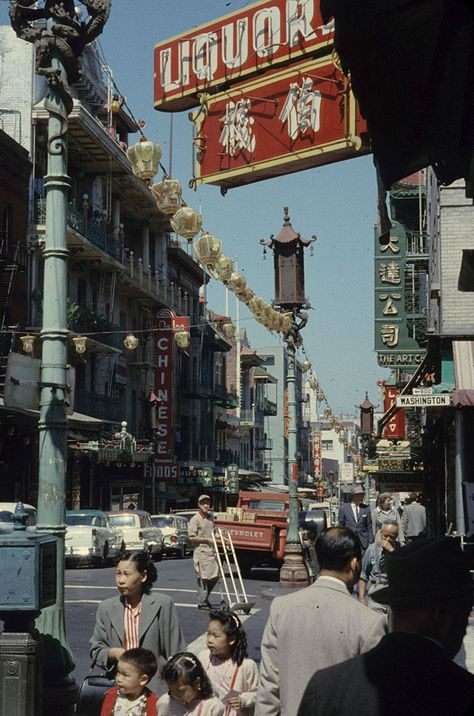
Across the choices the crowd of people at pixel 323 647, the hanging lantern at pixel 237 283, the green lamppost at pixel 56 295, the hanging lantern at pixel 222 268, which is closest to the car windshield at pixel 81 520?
the hanging lantern at pixel 237 283

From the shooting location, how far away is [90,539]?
2958 centimetres

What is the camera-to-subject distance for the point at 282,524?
2492 centimetres

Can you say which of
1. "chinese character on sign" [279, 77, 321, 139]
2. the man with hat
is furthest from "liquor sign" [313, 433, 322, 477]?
"chinese character on sign" [279, 77, 321, 139]

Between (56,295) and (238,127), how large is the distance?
6.19 feet

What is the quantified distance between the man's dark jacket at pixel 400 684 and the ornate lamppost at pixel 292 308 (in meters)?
15.9

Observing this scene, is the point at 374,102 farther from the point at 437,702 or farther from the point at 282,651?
the point at 437,702

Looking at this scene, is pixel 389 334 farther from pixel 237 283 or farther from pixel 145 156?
pixel 145 156

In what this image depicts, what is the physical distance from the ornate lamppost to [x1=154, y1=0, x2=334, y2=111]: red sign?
10.7 metres

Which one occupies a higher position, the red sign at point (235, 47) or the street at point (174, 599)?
the red sign at point (235, 47)

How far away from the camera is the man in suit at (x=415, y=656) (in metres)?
2.81

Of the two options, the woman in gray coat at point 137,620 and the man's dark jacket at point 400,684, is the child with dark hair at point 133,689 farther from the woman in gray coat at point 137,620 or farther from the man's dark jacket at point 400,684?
the man's dark jacket at point 400,684

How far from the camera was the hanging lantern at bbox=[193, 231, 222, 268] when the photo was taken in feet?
46.5

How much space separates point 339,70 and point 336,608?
151 inches

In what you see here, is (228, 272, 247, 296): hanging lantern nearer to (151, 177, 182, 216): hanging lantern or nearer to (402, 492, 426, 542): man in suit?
(151, 177, 182, 216): hanging lantern
